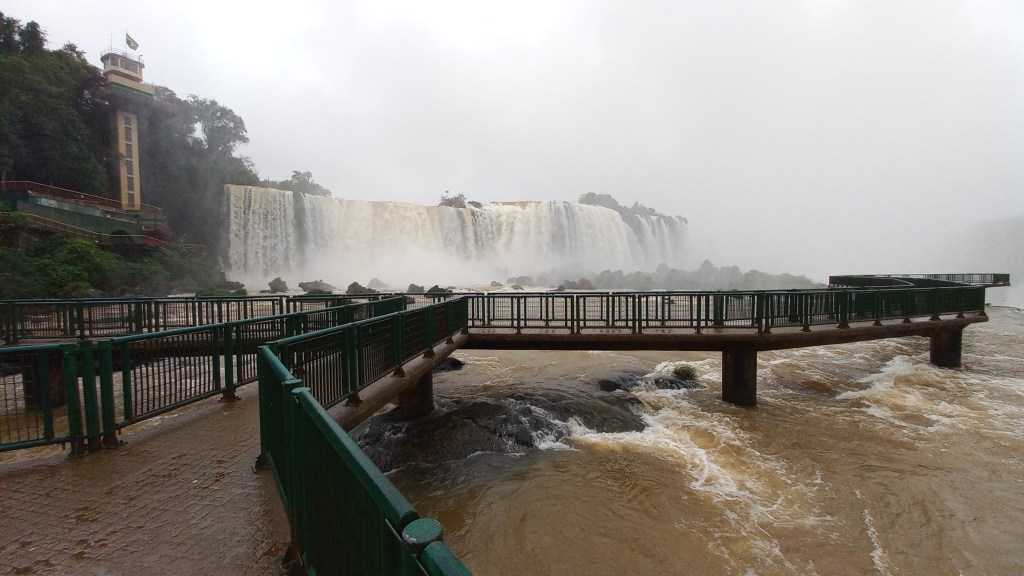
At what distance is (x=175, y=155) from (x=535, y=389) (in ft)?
178

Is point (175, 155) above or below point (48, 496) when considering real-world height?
above

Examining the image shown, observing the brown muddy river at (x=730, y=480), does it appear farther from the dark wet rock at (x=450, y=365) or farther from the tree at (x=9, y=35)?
the tree at (x=9, y=35)

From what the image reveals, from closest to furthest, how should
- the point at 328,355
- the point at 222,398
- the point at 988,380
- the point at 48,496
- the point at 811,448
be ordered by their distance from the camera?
the point at 48,496
the point at 328,355
the point at 222,398
the point at 811,448
the point at 988,380

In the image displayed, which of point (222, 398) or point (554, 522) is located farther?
point (222, 398)

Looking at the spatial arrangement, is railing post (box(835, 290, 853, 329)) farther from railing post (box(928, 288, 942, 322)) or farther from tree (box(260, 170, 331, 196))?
tree (box(260, 170, 331, 196))

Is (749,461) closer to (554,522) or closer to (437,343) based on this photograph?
(554,522)

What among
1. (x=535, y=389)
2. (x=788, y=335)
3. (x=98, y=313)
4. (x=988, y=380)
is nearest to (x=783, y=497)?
(x=788, y=335)

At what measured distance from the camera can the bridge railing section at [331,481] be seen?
134 centimetres

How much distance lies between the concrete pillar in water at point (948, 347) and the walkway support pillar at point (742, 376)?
9831mm

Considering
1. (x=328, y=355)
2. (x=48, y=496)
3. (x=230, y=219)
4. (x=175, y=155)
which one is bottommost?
(x=48, y=496)

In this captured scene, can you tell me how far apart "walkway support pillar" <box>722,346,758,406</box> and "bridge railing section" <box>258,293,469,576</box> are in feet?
31.8

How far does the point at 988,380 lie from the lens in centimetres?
1432

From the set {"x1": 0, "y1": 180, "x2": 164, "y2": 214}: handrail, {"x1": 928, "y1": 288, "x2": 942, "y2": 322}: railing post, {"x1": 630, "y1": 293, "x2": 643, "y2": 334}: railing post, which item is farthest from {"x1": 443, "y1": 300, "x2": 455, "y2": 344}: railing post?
{"x1": 0, "y1": 180, "x2": 164, "y2": 214}: handrail

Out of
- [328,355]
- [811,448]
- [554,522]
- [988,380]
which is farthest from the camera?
[988,380]
